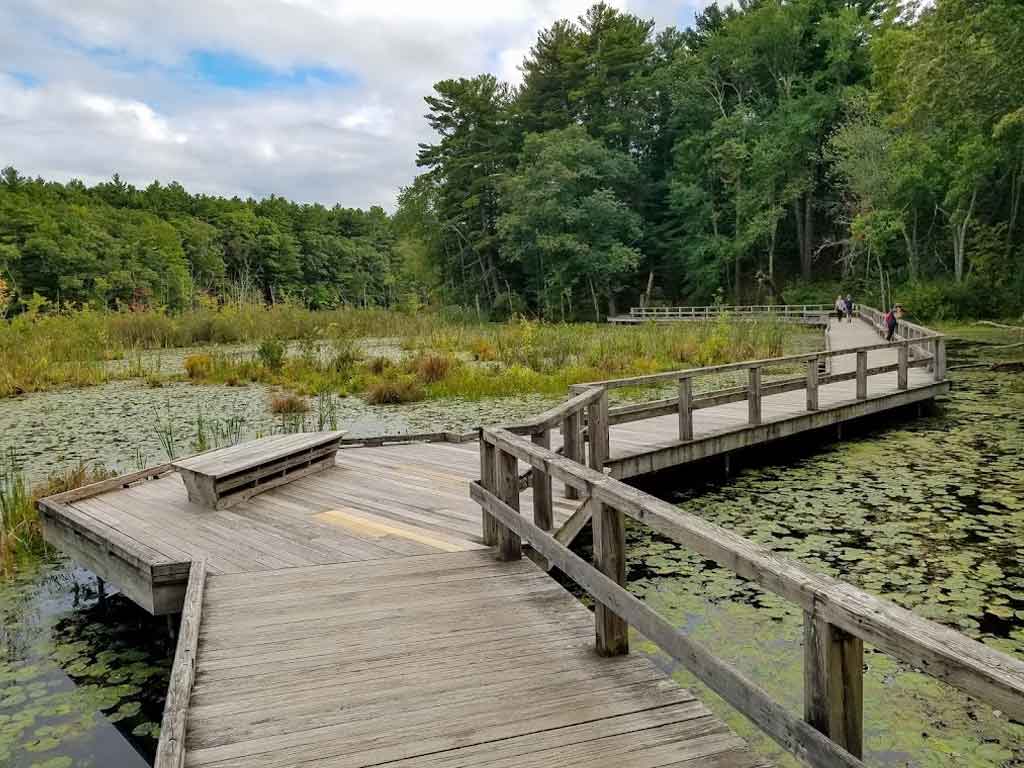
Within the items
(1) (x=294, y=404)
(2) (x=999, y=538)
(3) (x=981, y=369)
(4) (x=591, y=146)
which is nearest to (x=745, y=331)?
(3) (x=981, y=369)

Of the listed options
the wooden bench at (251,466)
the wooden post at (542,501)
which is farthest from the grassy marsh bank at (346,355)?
the wooden post at (542,501)

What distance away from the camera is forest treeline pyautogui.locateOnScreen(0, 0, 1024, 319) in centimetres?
3089

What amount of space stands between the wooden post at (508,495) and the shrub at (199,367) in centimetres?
1280

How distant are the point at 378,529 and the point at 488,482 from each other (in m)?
1.06

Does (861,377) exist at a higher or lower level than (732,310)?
lower

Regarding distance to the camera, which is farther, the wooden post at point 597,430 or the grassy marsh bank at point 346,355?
the grassy marsh bank at point 346,355

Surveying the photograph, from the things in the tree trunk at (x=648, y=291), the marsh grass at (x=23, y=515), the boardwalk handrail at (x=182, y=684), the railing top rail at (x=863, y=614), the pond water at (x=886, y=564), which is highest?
the tree trunk at (x=648, y=291)

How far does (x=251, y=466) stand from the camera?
596 cm

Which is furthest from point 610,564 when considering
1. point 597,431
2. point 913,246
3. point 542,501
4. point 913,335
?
point 913,246

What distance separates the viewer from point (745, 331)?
66.3ft

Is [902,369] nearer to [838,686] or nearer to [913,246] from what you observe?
[838,686]

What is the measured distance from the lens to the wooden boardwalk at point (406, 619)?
245 centimetres

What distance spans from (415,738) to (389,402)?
1050cm

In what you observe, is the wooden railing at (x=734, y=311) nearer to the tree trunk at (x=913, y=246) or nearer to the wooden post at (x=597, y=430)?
the tree trunk at (x=913, y=246)
